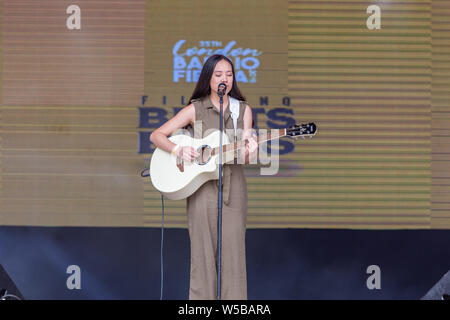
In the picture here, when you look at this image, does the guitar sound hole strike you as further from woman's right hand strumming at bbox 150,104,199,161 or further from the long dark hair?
the long dark hair

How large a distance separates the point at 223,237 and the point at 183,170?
19.1 inches

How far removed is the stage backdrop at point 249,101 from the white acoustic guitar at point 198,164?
148 centimetres

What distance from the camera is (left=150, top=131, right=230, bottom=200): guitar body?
153 inches

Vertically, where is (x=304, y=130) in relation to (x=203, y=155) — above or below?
above

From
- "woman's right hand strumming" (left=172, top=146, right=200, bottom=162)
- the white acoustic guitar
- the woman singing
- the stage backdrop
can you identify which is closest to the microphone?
the woman singing

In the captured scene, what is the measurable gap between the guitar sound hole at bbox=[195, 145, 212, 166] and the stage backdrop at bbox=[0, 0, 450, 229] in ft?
5.16

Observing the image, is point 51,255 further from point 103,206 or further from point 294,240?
point 294,240

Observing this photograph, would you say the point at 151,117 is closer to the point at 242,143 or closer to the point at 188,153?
the point at 188,153

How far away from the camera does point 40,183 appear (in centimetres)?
549

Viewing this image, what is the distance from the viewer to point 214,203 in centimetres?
389

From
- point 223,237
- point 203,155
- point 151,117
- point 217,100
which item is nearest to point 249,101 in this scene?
point 151,117
